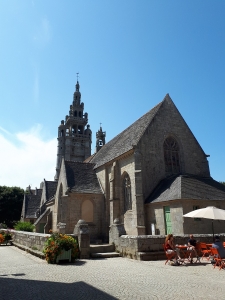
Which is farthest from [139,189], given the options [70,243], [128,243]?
[70,243]

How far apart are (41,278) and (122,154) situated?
13563mm

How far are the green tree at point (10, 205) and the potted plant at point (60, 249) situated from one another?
42.4 meters

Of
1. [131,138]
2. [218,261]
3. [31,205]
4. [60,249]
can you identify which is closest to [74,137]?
[31,205]

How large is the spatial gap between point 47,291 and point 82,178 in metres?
17.5

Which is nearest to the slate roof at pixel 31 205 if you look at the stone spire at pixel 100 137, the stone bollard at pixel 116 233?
the stone spire at pixel 100 137

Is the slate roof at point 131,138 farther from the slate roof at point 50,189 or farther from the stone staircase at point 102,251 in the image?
the slate roof at point 50,189

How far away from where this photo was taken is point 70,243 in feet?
36.9

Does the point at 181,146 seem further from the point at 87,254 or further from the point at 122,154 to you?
the point at 87,254

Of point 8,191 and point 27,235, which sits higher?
point 8,191

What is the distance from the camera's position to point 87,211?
71.2 feet

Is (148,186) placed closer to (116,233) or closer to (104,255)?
(116,233)

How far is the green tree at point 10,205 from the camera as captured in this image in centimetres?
4967

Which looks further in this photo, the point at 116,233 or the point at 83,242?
the point at 116,233

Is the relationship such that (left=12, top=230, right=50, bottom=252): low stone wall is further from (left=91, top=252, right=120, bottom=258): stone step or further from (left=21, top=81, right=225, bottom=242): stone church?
(left=21, top=81, right=225, bottom=242): stone church
